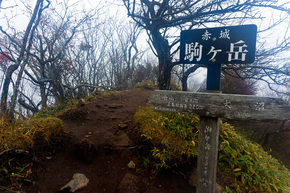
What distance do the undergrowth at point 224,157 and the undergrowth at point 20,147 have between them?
213 cm

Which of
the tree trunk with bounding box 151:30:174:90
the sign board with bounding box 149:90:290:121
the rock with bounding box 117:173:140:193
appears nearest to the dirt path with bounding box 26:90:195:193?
the rock with bounding box 117:173:140:193

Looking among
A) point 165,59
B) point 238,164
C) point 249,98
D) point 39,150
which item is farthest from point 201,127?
point 165,59

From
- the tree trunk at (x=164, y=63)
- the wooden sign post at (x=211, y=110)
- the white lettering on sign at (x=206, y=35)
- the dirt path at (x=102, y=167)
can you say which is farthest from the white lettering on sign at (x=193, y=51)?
the tree trunk at (x=164, y=63)

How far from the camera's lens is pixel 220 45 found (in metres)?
2.24

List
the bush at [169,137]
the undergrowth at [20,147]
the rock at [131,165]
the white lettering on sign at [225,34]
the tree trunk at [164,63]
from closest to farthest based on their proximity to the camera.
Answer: the white lettering on sign at [225,34] → the undergrowth at [20,147] → the bush at [169,137] → the rock at [131,165] → the tree trunk at [164,63]

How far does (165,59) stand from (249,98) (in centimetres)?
389

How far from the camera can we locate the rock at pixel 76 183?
8.68 ft

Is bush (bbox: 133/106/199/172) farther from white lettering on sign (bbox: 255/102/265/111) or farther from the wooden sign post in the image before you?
white lettering on sign (bbox: 255/102/265/111)

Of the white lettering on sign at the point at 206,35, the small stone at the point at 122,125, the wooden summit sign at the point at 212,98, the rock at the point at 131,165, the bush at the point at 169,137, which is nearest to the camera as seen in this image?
the wooden summit sign at the point at 212,98

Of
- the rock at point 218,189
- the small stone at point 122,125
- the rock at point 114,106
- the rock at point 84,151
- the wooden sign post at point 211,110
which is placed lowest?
the rock at point 218,189

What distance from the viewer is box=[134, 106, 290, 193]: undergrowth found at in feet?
9.04

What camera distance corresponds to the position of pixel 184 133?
10.9 feet

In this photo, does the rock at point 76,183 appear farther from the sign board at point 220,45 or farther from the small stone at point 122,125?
the sign board at point 220,45

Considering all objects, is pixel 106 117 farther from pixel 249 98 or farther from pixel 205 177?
pixel 249 98
